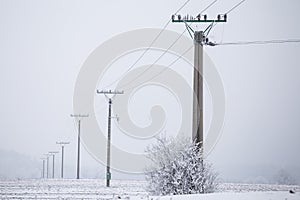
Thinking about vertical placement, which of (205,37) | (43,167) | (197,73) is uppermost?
(205,37)

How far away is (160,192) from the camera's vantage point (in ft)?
95.2

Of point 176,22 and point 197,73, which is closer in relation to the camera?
point 197,73

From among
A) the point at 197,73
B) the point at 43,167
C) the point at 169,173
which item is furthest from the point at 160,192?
the point at 43,167

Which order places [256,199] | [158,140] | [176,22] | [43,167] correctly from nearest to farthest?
1. [256,199]
2. [158,140]
3. [176,22]
4. [43,167]

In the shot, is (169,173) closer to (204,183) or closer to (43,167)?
(204,183)

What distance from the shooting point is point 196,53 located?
31.1 m

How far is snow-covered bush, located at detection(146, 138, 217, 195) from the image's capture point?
28547 millimetres

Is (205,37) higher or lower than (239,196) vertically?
higher

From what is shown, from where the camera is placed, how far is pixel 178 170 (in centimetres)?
2881

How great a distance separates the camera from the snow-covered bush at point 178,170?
93.7 feet

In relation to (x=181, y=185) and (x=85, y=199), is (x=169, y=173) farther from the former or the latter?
(x=85, y=199)

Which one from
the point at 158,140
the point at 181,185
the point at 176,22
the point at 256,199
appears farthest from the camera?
the point at 176,22

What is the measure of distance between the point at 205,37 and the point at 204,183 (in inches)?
327

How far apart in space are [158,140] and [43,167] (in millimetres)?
110971
